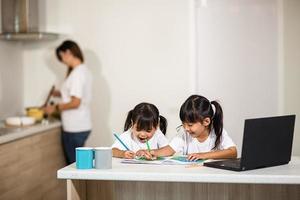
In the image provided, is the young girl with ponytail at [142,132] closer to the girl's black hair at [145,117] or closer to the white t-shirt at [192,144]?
the girl's black hair at [145,117]

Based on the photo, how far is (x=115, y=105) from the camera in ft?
14.3

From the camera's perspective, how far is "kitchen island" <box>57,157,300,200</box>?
192cm

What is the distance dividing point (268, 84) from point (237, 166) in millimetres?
2234

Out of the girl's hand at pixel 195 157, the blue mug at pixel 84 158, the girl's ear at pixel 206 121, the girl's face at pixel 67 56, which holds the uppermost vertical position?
the girl's face at pixel 67 56

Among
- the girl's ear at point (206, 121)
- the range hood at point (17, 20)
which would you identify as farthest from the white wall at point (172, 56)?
the girl's ear at point (206, 121)

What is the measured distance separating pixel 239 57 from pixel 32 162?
1.87m

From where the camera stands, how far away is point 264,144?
6.59 feet

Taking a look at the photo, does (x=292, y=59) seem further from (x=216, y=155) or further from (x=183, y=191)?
(x=183, y=191)

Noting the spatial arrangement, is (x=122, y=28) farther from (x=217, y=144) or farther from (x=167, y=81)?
(x=217, y=144)

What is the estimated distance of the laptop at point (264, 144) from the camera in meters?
1.96

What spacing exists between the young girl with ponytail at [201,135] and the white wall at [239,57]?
5.51 feet

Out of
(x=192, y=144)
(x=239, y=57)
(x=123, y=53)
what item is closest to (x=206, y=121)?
(x=192, y=144)

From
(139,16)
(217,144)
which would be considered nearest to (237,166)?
(217,144)

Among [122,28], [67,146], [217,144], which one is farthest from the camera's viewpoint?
[122,28]
